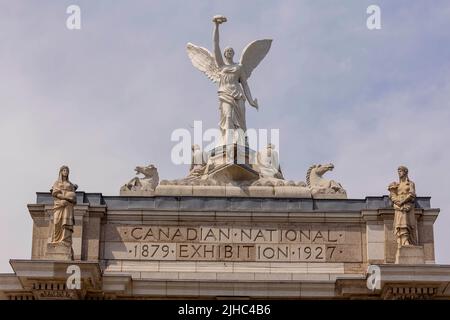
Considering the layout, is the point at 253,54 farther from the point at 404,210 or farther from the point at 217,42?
the point at 404,210

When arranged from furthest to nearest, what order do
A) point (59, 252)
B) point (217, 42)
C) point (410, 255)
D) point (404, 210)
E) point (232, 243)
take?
→ point (217, 42) < point (232, 243) < point (404, 210) < point (410, 255) < point (59, 252)

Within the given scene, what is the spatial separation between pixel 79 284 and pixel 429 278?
34.5ft

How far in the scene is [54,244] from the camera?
40656mm

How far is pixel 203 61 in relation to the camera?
47.2 meters

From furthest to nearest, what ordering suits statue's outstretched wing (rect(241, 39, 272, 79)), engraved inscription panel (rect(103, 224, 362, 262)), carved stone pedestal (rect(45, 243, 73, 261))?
statue's outstretched wing (rect(241, 39, 272, 79)) < engraved inscription panel (rect(103, 224, 362, 262)) < carved stone pedestal (rect(45, 243, 73, 261))

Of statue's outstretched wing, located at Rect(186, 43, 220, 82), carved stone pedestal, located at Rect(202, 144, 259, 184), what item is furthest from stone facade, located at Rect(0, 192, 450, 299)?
statue's outstretched wing, located at Rect(186, 43, 220, 82)

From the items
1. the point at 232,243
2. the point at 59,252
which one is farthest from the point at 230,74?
the point at 59,252

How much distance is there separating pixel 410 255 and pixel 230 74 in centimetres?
993

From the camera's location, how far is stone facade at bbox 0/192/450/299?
4100 cm

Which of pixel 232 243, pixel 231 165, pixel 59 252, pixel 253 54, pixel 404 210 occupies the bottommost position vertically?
pixel 59 252

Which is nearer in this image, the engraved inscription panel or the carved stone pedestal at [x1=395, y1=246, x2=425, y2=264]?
the carved stone pedestal at [x1=395, y1=246, x2=425, y2=264]

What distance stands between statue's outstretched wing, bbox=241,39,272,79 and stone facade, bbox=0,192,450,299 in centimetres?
591

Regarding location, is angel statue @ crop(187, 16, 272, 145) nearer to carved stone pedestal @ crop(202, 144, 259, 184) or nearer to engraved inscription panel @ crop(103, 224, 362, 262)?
carved stone pedestal @ crop(202, 144, 259, 184)
